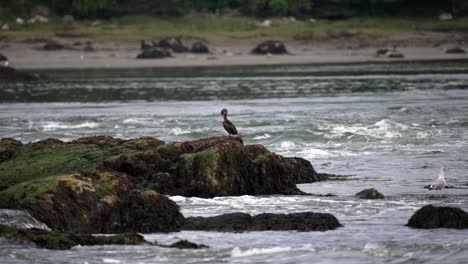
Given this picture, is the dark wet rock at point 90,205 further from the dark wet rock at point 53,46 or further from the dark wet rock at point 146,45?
the dark wet rock at point 53,46

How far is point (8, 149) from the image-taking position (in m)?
17.9

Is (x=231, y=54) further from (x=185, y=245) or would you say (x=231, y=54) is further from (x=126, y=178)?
(x=185, y=245)

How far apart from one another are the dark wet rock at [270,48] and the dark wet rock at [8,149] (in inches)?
1563

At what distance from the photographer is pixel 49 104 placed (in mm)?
36875

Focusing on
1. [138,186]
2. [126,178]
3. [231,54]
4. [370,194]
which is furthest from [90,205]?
[231,54]

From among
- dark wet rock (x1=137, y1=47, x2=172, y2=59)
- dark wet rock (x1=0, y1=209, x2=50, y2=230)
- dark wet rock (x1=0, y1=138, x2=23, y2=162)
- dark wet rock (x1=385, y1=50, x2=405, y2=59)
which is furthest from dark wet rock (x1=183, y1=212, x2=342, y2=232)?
dark wet rock (x1=385, y1=50, x2=405, y2=59)

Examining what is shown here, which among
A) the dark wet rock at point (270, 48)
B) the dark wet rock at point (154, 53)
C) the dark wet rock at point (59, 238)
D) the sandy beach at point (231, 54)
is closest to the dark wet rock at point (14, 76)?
the sandy beach at point (231, 54)

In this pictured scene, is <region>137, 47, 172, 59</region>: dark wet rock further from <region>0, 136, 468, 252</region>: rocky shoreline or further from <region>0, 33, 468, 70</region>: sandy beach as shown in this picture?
<region>0, 136, 468, 252</region>: rocky shoreline

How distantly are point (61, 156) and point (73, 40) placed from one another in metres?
44.8

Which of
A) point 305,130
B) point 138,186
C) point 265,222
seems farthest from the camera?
point 305,130

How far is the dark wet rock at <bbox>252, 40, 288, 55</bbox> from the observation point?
57656 millimetres

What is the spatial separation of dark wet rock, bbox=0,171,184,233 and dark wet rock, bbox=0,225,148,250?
1.86 ft

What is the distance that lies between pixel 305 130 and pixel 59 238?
14.1 m

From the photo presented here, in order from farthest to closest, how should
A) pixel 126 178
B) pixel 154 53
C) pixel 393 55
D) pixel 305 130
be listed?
pixel 393 55
pixel 154 53
pixel 305 130
pixel 126 178
